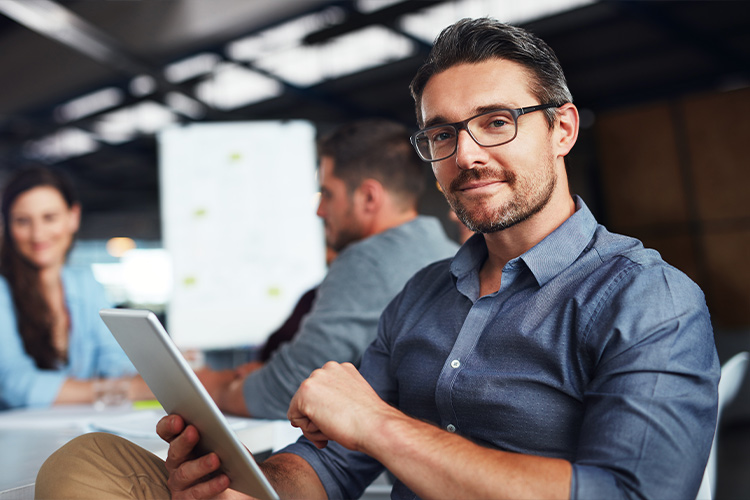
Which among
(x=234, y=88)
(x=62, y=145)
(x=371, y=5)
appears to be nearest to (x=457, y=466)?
(x=371, y=5)

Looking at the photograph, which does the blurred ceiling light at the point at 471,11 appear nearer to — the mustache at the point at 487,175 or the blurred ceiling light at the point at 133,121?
the blurred ceiling light at the point at 133,121

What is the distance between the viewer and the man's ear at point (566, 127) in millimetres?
1292

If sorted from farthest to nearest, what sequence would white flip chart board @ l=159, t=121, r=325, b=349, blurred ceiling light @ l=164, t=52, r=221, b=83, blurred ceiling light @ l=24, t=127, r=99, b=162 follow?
1. blurred ceiling light @ l=24, t=127, r=99, b=162
2. blurred ceiling light @ l=164, t=52, r=221, b=83
3. white flip chart board @ l=159, t=121, r=325, b=349

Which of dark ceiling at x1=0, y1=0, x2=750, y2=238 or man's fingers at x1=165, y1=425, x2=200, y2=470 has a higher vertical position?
dark ceiling at x1=0, y1=0, x2=750, y2=238

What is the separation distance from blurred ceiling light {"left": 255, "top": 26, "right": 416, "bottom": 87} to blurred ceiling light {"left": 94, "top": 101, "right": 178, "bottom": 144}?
2.00 m

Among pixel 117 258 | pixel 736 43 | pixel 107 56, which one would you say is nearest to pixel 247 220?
pixel 107 56

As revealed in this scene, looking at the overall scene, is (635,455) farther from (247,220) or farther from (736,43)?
(736,43)

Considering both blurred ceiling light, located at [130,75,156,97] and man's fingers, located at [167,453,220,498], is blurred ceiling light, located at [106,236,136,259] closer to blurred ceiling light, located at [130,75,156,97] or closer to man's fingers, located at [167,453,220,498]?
blurred ceiling light, located at [130,75,156,97]

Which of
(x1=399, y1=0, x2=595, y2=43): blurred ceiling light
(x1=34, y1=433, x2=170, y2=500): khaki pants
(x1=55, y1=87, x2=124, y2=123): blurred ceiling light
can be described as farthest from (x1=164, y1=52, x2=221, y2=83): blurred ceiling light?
(x1=34, y1=433, x2=170, y2=500): khaki pants

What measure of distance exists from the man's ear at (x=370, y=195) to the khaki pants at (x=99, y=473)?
1204mm

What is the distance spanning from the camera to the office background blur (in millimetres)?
5789

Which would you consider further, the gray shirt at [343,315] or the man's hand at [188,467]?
the gray shirt at [343,315]

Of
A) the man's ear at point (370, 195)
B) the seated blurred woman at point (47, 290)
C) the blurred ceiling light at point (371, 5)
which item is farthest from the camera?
the blurred ceiling light at point (371, 5)

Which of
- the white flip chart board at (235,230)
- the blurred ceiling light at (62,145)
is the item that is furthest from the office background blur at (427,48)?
the white flip chart board at (235,230)
